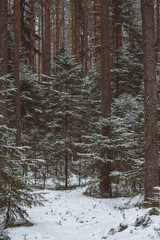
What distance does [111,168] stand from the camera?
40.8ft

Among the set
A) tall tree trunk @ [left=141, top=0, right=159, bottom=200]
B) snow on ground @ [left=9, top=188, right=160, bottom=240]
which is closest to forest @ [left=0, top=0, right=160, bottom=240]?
tall tree trunk @ [left=141, top=0, right=159, bottom=200]

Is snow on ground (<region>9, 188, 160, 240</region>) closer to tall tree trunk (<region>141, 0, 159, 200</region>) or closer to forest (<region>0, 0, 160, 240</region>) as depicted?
forest (<region>0, 0, 160, 240</region>)

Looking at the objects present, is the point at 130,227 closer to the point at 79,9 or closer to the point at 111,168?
Answer: the point at 111,168

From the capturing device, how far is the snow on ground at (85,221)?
237 inches

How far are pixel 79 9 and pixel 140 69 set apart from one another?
49.2 feet

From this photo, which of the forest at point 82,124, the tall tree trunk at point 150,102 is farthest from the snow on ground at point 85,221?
the tall tree trunk at point 150,102

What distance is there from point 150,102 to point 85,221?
474 cm

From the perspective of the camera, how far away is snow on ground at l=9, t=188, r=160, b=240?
6.03 meters

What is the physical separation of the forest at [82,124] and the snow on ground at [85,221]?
0.56 meters

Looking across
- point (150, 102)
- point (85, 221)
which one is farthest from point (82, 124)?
point (150, 102)

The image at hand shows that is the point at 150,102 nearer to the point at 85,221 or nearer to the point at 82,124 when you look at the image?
the point at 85,221

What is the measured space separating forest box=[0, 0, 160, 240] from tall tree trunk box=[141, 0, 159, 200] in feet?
0.10

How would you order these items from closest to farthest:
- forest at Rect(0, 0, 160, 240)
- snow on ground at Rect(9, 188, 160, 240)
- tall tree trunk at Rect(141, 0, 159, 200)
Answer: snow on ground at Rect(9, 188, 160, 240) → forest at Rect(0, 0, 160, 240) → tall tree trunk at Rect(141, 0, 159, 200)

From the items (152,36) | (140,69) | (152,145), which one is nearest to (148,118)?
(152,145)
